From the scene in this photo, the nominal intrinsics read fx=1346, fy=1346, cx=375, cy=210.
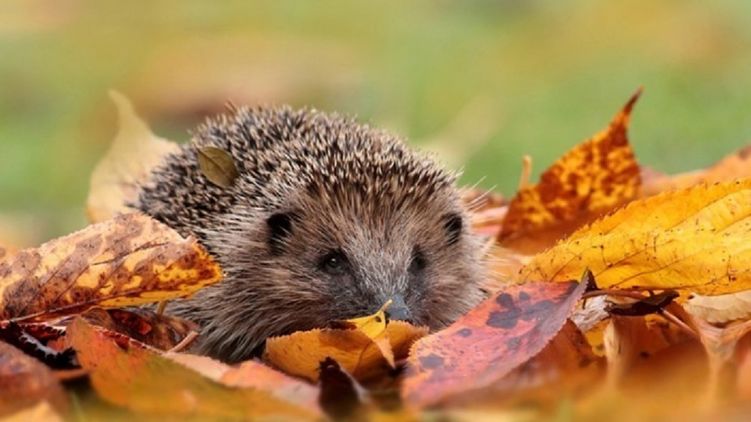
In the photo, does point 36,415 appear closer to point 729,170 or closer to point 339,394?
point 339,394

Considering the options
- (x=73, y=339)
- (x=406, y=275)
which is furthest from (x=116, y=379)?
(x=406, y=275)

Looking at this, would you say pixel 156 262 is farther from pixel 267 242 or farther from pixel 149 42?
pixel 149 42

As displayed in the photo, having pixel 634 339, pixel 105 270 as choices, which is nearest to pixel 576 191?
pixel 634 339

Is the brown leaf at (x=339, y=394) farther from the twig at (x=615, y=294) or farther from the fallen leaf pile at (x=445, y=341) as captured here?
the twig at (x=615, y=294)

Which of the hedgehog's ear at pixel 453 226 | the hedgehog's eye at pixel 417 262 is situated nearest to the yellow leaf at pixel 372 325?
the hedgehog's eye at pixel 417 262

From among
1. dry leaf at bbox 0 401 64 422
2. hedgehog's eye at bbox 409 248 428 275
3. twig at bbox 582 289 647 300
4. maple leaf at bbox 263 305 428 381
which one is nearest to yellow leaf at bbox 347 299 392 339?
maple leaf at bbox 263 305 428 381
